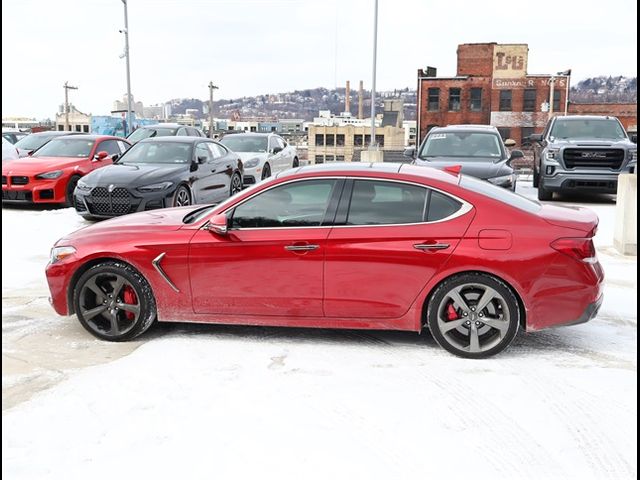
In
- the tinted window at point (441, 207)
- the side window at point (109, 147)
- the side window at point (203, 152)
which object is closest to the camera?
the tinted window at point (441, 207)

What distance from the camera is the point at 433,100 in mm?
65375

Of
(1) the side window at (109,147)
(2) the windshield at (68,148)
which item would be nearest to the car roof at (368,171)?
(2) the windshield at (68,148)

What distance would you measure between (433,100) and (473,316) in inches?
2471

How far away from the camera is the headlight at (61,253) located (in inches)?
216

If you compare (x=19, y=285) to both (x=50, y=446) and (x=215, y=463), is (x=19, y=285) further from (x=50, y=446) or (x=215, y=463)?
(x=215, y=463)

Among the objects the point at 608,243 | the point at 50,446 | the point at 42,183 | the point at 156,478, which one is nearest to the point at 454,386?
the point at 156,478

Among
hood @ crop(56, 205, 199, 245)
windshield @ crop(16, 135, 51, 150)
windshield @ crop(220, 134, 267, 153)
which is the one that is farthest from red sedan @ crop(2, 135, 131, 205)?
hood @ crop(56, 205, 199, 245)

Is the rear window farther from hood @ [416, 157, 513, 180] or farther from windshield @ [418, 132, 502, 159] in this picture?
windshield @ [418, 132, 502, 159]

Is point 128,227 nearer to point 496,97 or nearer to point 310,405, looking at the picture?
point 310,405

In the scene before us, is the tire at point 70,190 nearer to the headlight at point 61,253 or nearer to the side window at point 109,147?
the side window at point 109,147

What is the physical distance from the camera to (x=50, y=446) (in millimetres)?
3660

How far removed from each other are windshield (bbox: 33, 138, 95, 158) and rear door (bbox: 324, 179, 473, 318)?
1107 cm

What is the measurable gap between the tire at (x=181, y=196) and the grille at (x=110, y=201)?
31.1 inches

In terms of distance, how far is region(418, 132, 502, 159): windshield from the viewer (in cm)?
1363
